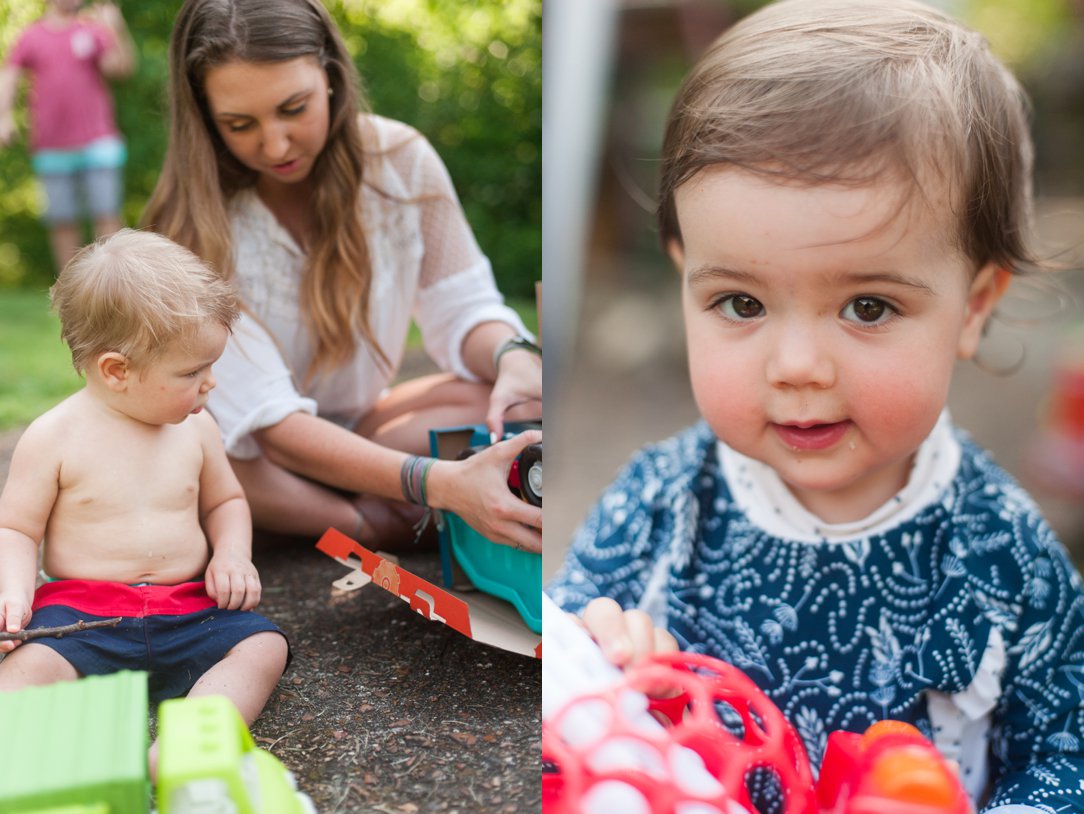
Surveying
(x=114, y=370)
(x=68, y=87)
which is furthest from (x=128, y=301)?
(x=68, y=87)

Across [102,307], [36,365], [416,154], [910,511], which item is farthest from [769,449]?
[36,365]

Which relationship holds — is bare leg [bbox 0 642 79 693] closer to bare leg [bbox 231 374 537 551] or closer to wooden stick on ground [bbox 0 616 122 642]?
wooden stick on ground [bbox 0 616 122 642]

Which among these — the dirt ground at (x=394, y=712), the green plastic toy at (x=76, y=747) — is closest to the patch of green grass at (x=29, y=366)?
the dirt ground at (x=394, y=712)

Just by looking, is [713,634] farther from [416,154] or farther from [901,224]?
[416,154]

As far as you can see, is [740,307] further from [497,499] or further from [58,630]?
[58,630]

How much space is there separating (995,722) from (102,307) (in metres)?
0.99

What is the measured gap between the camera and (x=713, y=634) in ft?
4.02

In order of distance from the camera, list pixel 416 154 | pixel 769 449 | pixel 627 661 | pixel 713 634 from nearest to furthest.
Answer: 1. pixel 627 661
2. pixel 769 449
3. pixel 713 634
4. pixel 416 154

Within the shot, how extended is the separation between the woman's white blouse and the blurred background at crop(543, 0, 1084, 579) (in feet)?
1.05

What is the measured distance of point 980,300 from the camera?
1116 millimetres

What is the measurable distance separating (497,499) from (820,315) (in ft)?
1.37

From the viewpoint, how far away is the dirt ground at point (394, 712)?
1.00m

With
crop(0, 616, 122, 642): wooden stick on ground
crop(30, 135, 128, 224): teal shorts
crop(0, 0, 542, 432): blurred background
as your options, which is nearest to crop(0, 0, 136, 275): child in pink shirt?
crop(30, 135, 128, 224): teal shorts

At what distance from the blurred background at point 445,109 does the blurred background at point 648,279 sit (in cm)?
19
